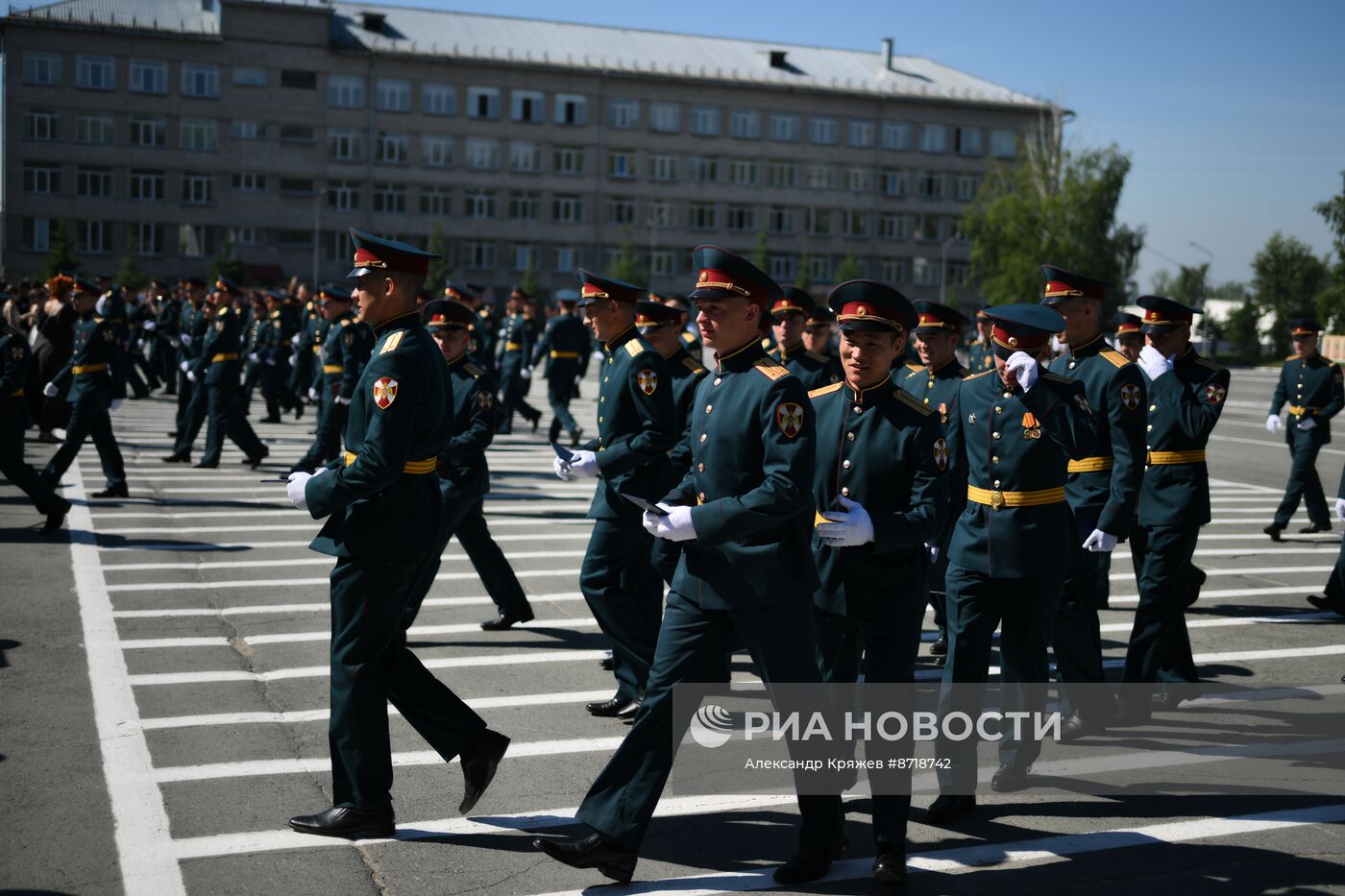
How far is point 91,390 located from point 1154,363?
32.5 feet

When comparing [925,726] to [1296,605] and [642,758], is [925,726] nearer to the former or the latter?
[642,758]

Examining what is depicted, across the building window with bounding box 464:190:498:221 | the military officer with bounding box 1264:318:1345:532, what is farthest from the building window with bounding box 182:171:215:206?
the military officer with bounding box 1264:318:1345:532

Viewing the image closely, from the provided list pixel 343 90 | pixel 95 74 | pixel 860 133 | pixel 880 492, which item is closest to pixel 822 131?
pixel 860 133

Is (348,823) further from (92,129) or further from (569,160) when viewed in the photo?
(569,160)

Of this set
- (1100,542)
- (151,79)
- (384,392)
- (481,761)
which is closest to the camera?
(384,392)

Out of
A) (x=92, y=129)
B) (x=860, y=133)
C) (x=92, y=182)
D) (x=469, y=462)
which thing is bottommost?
(x=469, y=462)

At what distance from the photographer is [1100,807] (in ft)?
19.1

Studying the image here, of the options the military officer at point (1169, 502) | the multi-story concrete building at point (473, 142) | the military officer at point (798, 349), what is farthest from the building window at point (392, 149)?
the military officer at point (1169, 502)

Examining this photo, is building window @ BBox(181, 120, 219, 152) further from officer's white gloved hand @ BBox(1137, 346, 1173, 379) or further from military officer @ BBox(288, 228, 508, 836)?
military officer @ BBox(288, 228, 508, 836)

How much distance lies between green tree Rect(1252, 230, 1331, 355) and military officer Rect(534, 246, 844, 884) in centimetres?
9733

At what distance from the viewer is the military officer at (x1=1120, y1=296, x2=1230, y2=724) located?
24.2ft

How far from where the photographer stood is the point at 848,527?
4805 mm

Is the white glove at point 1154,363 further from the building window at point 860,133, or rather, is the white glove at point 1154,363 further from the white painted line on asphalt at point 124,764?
the building window at point 860,133

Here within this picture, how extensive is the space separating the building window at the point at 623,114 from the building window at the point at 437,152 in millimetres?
9215
